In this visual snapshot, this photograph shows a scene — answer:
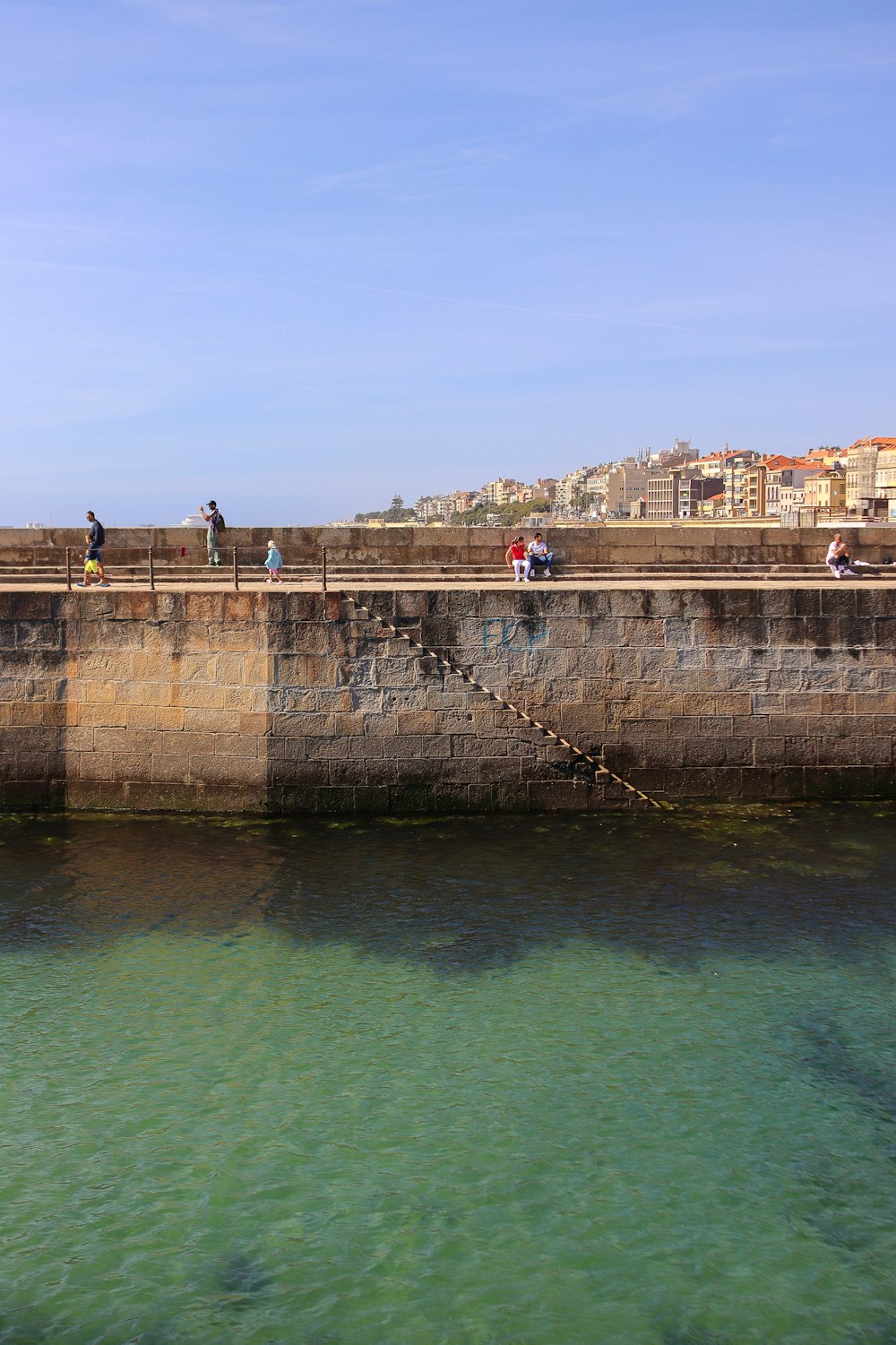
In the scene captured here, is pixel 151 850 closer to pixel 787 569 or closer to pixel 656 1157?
pixel 656 1157

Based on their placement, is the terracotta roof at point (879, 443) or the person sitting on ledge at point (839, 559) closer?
the person sitting on ledge at point (839, 559)

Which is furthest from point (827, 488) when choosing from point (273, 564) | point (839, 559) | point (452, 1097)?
point (452, 1097)

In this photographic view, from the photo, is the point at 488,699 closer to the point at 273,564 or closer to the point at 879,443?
the point at 273,564

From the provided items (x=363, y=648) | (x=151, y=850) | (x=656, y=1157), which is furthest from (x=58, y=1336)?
(x=363, y=648)

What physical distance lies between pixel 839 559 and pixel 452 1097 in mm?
12046

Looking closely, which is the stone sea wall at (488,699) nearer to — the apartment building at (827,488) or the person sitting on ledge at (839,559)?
the person sitting on ledge at (839,559)

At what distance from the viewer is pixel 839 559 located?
57.9 ft

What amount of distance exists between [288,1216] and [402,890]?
5213mm

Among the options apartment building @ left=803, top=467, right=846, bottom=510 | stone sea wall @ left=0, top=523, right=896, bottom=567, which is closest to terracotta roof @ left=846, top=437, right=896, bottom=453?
apartment building @ left=803, top=467, right=846, bottom=510

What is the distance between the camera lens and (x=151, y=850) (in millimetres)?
13453

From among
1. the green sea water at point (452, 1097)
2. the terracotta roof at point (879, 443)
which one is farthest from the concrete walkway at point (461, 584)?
the terracotta roof at point (879, 443)

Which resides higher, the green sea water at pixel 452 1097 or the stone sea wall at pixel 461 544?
the stone sea wall at pixel 461 544

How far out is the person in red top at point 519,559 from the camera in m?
18.1

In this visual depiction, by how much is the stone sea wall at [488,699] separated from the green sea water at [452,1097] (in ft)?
6.01
